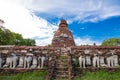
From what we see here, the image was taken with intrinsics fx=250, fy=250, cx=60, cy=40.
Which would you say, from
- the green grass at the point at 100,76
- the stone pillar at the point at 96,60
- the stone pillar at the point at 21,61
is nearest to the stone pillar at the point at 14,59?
the stone pillar at the point at 21,61

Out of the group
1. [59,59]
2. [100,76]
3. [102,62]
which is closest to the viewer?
[100,76]

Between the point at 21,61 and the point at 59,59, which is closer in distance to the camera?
the point at 21,61

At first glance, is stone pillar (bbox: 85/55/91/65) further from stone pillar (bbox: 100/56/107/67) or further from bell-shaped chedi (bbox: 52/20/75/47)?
bell-shaped chedi (bbox: 52/20/75/47)

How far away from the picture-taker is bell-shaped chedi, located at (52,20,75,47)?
2075 centimetres

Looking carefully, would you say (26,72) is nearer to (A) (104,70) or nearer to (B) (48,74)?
(B) (48,74)

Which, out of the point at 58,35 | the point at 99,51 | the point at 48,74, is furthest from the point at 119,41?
the point at 48,74

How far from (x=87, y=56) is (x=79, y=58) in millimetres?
505

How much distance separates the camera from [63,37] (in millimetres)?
21047

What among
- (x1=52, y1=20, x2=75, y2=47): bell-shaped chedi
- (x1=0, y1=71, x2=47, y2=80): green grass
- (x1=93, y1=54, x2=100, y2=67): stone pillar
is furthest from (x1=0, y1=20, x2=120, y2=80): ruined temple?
(x1=52, y1=20, x2=75, y2=47): bell-shaped chedi

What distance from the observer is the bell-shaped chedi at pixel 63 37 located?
20.8m

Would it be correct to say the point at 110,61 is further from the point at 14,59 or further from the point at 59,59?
the point at 14,59

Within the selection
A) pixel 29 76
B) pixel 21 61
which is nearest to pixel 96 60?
pixel 29 76

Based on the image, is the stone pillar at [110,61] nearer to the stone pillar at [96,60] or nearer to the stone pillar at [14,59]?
the stone pillar at [96,60]

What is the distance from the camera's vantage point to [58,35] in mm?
21266
